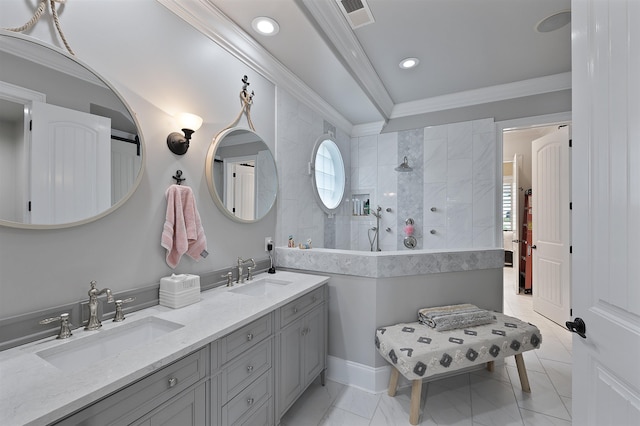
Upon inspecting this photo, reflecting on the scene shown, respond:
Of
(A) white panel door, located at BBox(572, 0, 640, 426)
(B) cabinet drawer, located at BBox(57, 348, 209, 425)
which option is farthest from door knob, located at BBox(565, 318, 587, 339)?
(B) cabinet drawer, located at BBox(57, 348, 209, 425)

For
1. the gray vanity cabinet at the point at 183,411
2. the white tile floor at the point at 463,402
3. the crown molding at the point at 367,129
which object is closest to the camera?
the gray vanity cabinet at the point at 183,411

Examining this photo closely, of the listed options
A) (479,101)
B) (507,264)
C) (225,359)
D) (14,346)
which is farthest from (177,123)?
(507,264)

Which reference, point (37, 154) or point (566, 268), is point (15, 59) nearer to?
point (37, 154)

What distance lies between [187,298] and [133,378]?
0.64m

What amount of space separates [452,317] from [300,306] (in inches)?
44.8

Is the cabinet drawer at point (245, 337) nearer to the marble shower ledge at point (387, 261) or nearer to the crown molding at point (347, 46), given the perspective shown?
the marble shower ledge at point (387, 261)

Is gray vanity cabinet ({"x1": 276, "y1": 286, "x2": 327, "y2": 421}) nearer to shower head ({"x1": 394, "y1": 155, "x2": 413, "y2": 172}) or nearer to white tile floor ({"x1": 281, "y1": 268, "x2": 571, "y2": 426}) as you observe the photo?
white tile floor ({"x1": 281, "y1": 268, "x2": 571, "y2": 426})

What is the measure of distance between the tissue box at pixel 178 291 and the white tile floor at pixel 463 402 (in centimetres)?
104

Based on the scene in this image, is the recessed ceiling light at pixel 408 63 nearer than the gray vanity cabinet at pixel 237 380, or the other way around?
the gray vanity cabinet at pixel 237 380

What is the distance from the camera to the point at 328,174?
3438 mm

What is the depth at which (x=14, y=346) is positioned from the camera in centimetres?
96

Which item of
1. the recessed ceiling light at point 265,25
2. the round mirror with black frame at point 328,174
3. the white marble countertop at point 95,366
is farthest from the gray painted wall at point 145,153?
the round mirror with black frame at point 328,174

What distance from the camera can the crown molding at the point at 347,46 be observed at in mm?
1755

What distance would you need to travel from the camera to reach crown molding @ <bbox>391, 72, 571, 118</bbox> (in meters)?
2.72
